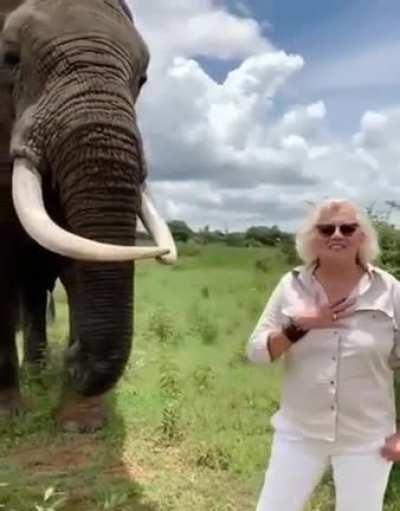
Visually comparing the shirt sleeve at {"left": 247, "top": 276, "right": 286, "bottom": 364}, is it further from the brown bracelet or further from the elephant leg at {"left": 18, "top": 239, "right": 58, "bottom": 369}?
the elephant leg at {"left": 18, "top": 239, "right": 58, "bottom": 369}

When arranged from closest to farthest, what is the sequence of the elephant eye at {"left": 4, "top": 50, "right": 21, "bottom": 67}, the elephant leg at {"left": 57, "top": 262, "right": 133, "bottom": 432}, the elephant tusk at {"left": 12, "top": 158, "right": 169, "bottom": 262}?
the elephant tusk at {"left": 12, "top": 158, "right": 169, "bottom": 262}, the elephant leg at {"left": 57, "top": 262, "right": 133, "bottom": 432}, the elephant eye at {"left": 4, "top": 50, "right": 21, "bottom": 67}

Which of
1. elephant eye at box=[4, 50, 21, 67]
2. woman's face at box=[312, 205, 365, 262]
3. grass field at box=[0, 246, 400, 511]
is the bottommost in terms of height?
grass field at box=[0, 246, 400, 511]

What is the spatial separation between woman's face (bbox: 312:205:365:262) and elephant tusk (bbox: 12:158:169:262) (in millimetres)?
1206

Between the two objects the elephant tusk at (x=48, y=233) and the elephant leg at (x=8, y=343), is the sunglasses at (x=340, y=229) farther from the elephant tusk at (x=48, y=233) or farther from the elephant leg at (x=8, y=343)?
the elephant leg at (x=8, y=343)

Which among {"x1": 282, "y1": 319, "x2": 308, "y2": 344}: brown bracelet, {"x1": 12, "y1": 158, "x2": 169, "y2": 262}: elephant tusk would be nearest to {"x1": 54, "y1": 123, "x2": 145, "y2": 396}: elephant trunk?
{"x1": 12, "y1": 158, "x2": 169, "y2": 262}: elephant tusk

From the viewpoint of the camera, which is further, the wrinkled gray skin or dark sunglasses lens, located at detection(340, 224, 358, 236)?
the wrinkled gray skin

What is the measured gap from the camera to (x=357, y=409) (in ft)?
14.1

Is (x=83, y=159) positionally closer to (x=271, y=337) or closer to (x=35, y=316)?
(x=271, y=337)

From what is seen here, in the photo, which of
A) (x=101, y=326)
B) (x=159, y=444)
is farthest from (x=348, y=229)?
(x=159, y=444)

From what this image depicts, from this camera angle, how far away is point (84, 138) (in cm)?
632

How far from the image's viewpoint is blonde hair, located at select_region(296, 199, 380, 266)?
4.35 m

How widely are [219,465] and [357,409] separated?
129 inches

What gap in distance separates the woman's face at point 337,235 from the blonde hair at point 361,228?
0.5 inches

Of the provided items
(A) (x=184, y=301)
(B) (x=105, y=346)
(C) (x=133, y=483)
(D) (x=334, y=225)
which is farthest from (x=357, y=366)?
(A) (x=184, y=301)
